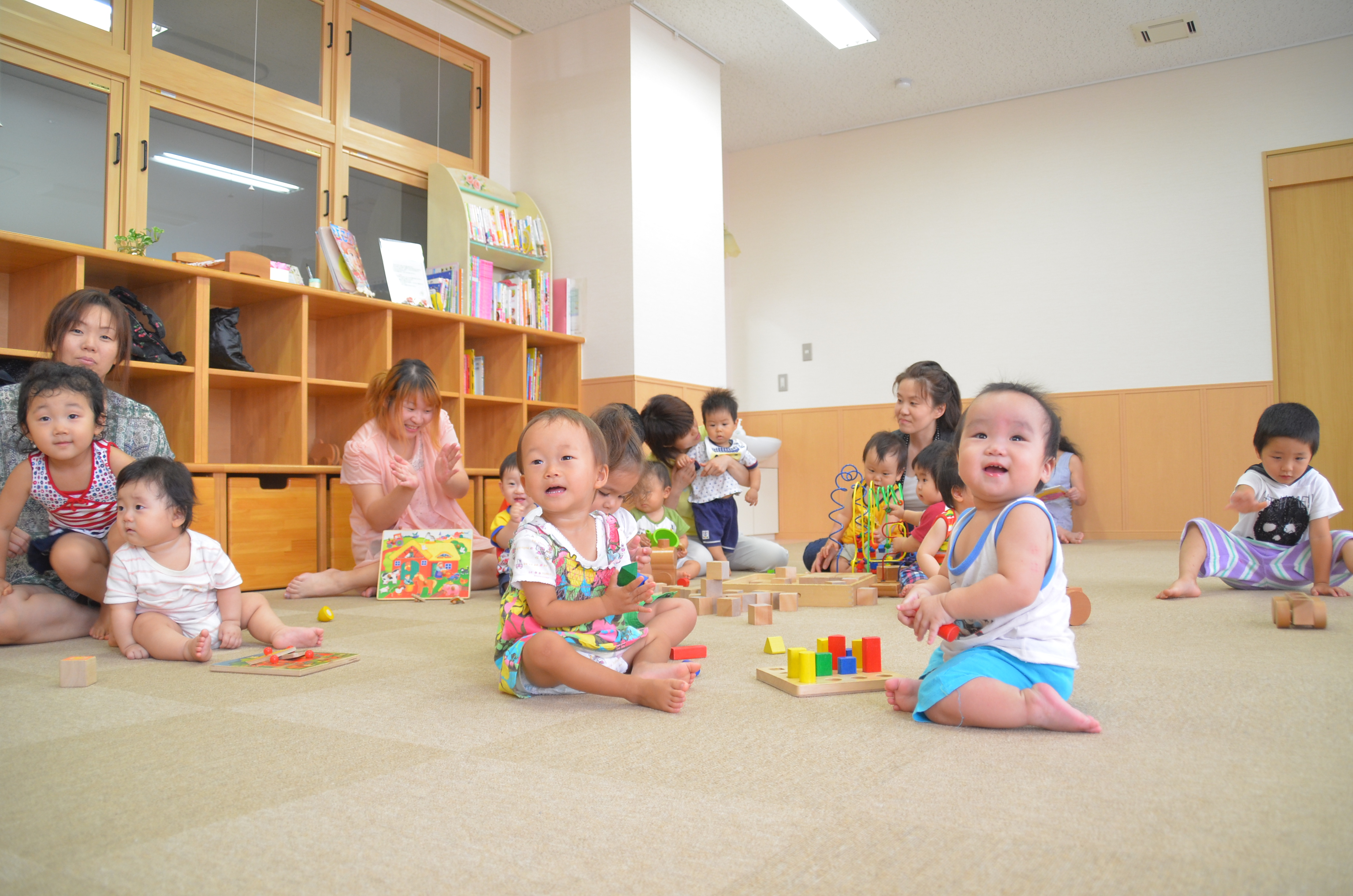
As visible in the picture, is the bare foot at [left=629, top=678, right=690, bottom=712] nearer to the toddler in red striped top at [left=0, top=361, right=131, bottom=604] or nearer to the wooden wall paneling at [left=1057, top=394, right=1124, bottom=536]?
the toddler in red striped top at [left=0, top=361, right=131, bottom=604]

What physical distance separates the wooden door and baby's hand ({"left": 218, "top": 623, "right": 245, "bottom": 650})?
5841 millimetres

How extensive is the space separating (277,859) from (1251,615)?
8.84ft

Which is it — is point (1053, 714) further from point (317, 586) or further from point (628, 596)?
point (317, 586)

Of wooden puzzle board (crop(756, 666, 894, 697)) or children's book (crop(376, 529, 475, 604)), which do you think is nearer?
wooden puzzle board (crop(756, 666, 894, 697))

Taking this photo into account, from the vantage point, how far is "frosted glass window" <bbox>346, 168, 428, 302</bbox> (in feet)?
15.1

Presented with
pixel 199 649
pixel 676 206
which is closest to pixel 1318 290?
pixel 676 206

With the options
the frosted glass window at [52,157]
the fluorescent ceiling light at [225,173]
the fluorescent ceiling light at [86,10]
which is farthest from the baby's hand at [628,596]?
the fluorescent ceiling light at [86,10]

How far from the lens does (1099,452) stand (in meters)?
6.04

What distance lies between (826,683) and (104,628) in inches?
77.0

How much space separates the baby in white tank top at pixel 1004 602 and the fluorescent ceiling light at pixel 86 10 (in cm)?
386

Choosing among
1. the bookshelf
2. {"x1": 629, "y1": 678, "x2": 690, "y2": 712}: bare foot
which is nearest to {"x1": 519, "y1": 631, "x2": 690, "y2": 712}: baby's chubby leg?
{"x1": 629, "y1": 678, "x2": 690, "y2": 712}: bare foot

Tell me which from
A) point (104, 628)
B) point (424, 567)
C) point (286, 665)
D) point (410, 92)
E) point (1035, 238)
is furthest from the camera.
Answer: point (1035, 238)

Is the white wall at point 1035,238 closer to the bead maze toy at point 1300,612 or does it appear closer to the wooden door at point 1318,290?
the wooden door at point 1318,290

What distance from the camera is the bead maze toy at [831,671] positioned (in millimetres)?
1707
